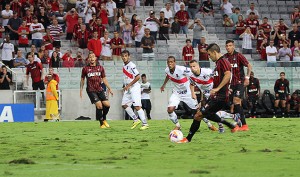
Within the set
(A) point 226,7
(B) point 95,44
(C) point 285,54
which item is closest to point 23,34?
(B) point 95,44

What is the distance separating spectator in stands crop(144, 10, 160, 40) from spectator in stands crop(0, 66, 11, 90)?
7.48 m

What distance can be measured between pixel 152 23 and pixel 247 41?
195 inches

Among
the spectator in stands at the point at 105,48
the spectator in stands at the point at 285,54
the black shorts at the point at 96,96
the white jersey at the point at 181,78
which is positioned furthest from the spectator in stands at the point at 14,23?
the white jersey at the point at 181,78

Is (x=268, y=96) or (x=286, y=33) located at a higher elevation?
(x=286, y=33)

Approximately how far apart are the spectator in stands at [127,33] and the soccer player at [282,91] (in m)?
7.13

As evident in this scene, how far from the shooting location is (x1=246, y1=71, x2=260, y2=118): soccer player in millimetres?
38719

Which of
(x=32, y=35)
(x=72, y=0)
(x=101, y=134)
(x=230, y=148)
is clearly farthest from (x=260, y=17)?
(x=230, y=148)

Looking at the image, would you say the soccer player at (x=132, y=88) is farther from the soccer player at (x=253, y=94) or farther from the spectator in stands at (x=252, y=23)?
the spectator in stands at (x=252, y=23)

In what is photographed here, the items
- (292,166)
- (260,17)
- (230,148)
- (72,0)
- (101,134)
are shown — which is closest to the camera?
(292,166)

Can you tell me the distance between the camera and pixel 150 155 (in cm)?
1551

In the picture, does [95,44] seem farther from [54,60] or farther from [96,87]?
[96,87]

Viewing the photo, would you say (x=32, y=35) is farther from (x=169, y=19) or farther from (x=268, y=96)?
(x=268, y=96)

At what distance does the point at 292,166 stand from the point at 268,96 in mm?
26648

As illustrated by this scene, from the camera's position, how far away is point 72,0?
4219 cm
